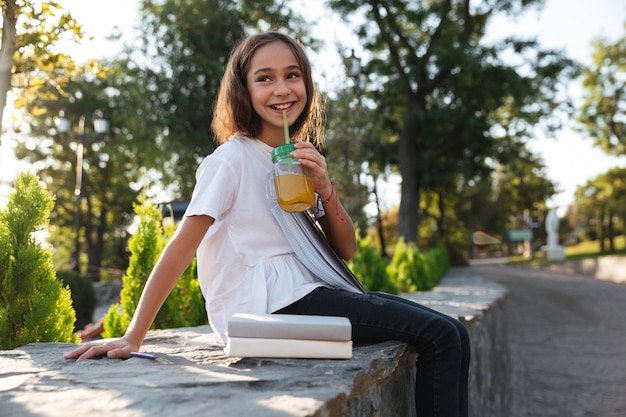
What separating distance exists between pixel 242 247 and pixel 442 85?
54.0ft

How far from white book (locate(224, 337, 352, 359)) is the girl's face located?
35.1 inches

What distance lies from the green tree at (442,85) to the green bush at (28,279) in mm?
13894

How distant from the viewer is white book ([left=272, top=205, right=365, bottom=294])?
2146mm

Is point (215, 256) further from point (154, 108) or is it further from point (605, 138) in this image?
point (605, 138)

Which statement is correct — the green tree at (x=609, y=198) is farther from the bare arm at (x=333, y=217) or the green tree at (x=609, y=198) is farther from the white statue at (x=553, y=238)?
the bare arm at (x=333, y=217)

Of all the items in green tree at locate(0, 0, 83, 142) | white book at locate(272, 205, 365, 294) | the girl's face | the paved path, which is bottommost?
the paved path

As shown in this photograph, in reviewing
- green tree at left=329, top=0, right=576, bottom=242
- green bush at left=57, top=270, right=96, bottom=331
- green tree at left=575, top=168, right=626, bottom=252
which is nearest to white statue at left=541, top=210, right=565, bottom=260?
green tree at left=575, top=168, right=626, bottom=252

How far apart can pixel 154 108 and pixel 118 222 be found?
38.8 feet

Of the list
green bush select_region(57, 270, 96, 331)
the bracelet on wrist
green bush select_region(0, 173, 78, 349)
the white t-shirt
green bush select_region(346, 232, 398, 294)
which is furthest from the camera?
green bush select_region(57, 270, 96, 331)

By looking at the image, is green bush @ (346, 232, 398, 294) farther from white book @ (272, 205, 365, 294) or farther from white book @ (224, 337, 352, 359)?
white book @ (224, 337, 352, 359)

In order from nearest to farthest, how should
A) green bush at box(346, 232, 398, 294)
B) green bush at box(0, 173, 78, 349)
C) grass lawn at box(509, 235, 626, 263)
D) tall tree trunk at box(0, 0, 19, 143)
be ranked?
green bush at box(0, 173, 78, 349) → tall tree trunk at box(0, 0, 19, 143) → green bush at box(346, 232, 398, 294) → grass lawn at box(509, 235, 626, 263)

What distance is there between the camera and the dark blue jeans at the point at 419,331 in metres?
1.99

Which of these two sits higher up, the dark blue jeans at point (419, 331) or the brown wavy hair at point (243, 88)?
the brown wavy hair at point (243, 88)

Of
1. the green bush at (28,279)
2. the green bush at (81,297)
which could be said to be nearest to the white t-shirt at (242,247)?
the green bush at (28,279)
